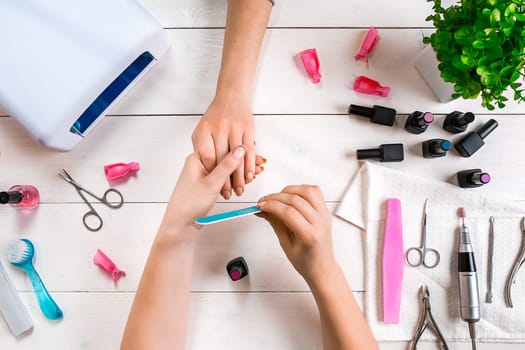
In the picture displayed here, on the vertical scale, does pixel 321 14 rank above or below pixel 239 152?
above

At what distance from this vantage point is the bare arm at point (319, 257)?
66cm

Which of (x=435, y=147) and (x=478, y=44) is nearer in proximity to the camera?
(x=478, y=44)

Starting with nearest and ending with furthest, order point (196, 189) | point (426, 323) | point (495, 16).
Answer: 1. point (495, 16)
2. point (196, 189)
3. point (426, 323)

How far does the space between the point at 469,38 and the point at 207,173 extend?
1.47 ft

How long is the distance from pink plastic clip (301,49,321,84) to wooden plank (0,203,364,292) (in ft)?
0.92

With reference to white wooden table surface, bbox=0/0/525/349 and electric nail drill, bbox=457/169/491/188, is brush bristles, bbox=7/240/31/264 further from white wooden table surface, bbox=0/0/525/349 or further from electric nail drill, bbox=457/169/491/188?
electric nail drill, bbox=457/169/491/188

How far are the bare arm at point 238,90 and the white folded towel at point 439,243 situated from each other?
22 centimetres

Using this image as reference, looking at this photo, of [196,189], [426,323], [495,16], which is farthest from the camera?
[426,323]

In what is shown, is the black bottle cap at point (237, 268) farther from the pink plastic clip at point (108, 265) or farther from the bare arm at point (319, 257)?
the pink plastic clip at point (108, 265)

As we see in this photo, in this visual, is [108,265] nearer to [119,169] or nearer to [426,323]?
[119,169]

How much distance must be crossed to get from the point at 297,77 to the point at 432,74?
254mm

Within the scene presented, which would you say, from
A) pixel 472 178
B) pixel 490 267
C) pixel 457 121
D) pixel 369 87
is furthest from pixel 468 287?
pixel 369 87

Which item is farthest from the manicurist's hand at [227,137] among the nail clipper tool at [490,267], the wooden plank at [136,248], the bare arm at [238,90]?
the nail clipper tool at [490,267]

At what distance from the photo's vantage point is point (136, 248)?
81 cm
